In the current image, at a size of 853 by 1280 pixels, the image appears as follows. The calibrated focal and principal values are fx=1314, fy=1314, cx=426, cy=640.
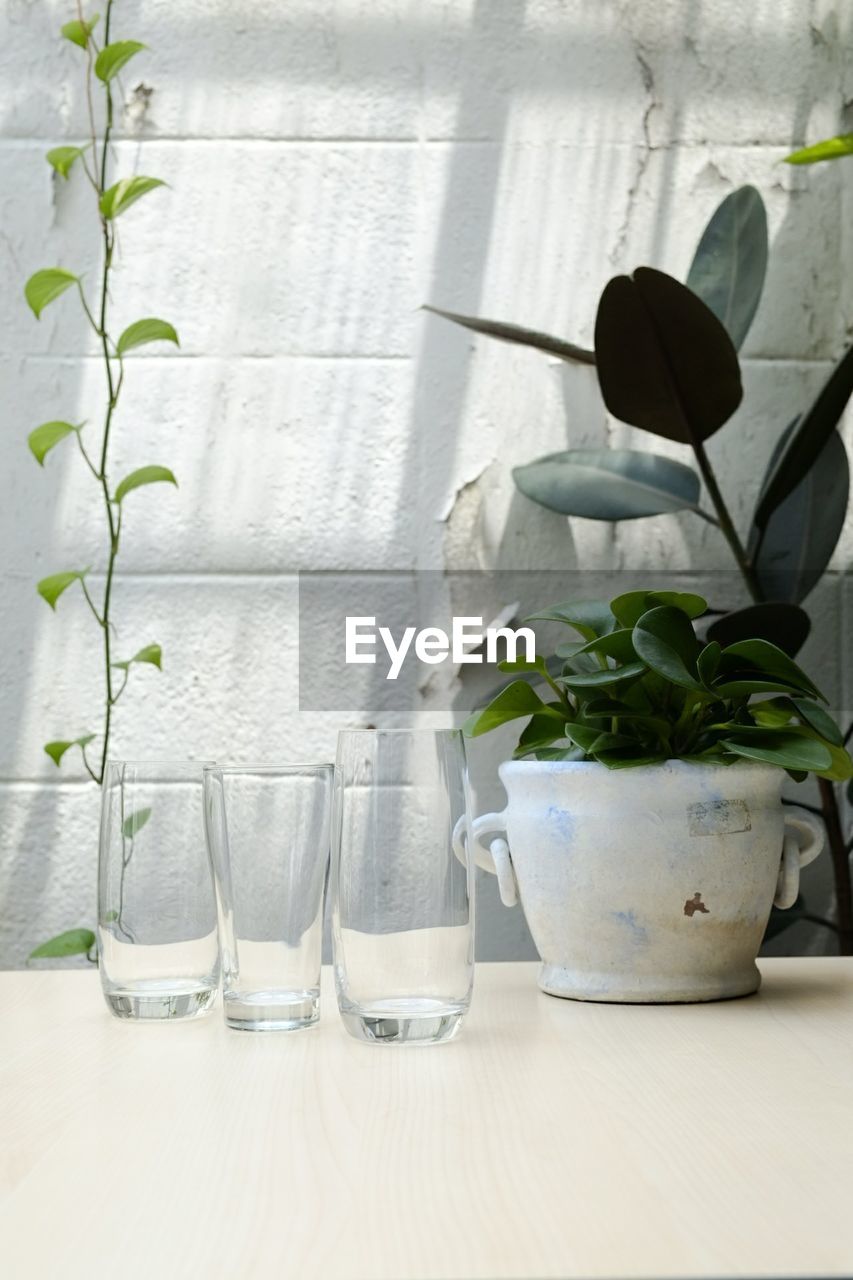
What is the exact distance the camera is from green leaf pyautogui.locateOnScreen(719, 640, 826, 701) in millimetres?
917

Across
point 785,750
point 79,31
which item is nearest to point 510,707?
point 785,750

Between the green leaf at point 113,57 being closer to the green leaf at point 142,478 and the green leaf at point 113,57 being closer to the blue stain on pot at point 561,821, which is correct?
the green leaf at point 142,478

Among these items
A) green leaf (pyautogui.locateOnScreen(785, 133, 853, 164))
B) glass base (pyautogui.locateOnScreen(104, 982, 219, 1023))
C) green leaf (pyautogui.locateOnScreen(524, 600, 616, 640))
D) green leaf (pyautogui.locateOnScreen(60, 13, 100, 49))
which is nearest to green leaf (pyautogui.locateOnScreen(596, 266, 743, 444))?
green leaf (pyautogui.locateOnScreen(785, 133, 853, 164))

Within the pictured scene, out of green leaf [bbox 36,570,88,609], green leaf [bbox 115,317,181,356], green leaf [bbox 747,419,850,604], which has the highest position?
green leaf [bbox 115,317,181,356]

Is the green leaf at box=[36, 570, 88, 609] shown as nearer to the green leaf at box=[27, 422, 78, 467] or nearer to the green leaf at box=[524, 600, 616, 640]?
the green leaf at box=[27, 422, 78, 467]

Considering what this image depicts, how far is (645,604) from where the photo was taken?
965 mm

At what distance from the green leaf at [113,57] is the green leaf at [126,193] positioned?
0.14m

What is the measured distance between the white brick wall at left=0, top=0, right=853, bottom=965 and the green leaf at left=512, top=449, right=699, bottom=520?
0.32 ft

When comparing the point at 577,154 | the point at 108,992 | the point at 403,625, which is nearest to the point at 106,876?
the point at 108,992

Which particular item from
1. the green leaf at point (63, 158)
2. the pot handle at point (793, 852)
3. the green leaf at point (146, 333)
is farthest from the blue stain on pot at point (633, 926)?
the green leaf at point (63, 158)

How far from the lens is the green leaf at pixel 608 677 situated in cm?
89

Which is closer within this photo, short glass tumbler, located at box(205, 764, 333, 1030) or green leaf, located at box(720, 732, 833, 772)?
short glass tumbler, located at box(205, 764, 333, 1030)

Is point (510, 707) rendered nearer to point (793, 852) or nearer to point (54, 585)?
point (793, 852)

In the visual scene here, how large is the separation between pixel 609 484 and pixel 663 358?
0.21 meters
